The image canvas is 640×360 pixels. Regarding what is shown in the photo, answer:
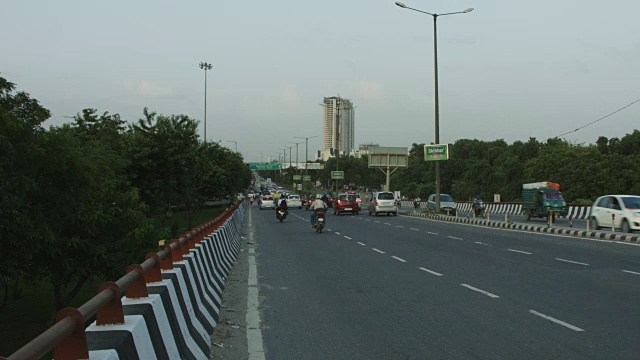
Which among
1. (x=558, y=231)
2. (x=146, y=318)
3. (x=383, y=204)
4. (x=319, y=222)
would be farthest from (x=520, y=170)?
(x=146, y=318)

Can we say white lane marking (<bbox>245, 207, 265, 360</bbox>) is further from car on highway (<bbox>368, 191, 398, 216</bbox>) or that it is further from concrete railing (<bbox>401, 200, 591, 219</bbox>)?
car on highway (<bbox>368, 191, 398, 216</bbox>)

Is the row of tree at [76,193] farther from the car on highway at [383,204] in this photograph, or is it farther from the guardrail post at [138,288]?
the car on highway at [383,204]

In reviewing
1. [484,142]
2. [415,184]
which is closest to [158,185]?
[415,184]

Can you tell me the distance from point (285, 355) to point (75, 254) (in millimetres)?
17180

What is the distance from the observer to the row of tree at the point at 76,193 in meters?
14.8

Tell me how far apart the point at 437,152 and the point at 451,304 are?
38114 mm

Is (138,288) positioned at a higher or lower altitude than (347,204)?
lower

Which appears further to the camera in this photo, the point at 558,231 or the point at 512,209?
the point at 512,209

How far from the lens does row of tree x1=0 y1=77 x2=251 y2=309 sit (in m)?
14.8

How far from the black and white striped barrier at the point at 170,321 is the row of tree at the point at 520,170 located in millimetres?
60379

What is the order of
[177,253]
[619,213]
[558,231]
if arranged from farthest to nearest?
[558,231] → [619,213] → [177,253]

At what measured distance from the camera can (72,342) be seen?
10.1ft

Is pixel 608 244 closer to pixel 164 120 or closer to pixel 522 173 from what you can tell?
Answer: pixel 164 120

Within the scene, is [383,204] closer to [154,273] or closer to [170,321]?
[154,273]
